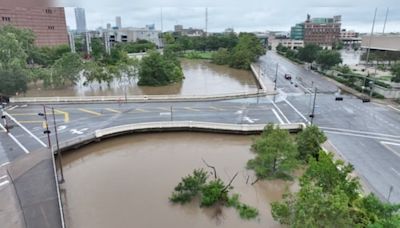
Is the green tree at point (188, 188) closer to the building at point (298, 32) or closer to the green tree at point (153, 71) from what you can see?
the green tree at point (153, 71)

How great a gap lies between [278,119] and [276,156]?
10424 mm

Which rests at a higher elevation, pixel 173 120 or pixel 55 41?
pixel 55 41

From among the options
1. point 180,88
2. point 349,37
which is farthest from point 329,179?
point 349,37

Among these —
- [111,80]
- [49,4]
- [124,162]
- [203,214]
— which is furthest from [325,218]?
[111,80]

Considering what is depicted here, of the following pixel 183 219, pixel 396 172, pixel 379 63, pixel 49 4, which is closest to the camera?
pixel 49 4

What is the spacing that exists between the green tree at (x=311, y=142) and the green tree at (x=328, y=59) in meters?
37.9

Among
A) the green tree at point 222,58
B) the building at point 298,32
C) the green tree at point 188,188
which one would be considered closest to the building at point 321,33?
the building at point 298,32

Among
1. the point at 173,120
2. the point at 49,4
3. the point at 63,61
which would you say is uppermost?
the point at 49,4

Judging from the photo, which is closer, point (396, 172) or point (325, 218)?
point (325, 218)

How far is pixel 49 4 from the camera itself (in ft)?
10.5

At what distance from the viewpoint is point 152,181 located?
17.7m

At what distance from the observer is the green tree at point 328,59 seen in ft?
172

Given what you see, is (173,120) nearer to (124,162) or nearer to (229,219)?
(124,162)

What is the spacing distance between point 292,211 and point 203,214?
512 centimetres
